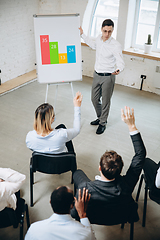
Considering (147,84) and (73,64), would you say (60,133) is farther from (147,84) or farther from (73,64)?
(147,84)

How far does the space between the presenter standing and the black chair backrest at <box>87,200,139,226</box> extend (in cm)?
197

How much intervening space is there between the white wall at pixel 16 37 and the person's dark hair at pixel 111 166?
161 inches

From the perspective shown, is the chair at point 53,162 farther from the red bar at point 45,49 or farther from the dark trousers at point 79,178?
the red bar at point 45,49

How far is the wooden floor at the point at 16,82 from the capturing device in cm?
493

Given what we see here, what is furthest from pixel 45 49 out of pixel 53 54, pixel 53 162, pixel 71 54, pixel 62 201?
pixel 62 201

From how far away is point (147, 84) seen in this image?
206 inches

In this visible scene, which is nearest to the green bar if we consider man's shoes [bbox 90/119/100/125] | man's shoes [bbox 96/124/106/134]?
man's shoes [bbox 90/119/100/125]

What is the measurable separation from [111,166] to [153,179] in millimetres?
708

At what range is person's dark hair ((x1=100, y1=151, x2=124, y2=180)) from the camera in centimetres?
167

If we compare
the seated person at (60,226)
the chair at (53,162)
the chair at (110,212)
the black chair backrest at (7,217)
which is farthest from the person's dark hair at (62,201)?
the chair at (53,162)

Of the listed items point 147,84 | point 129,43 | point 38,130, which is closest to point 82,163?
point 38,130

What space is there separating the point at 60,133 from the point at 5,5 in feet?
12.1

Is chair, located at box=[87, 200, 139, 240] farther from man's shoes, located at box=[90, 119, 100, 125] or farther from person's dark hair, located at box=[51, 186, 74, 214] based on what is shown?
man's shoes, located at box=[90, 119, 100, 125]

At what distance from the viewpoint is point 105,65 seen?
3484 millimetres
